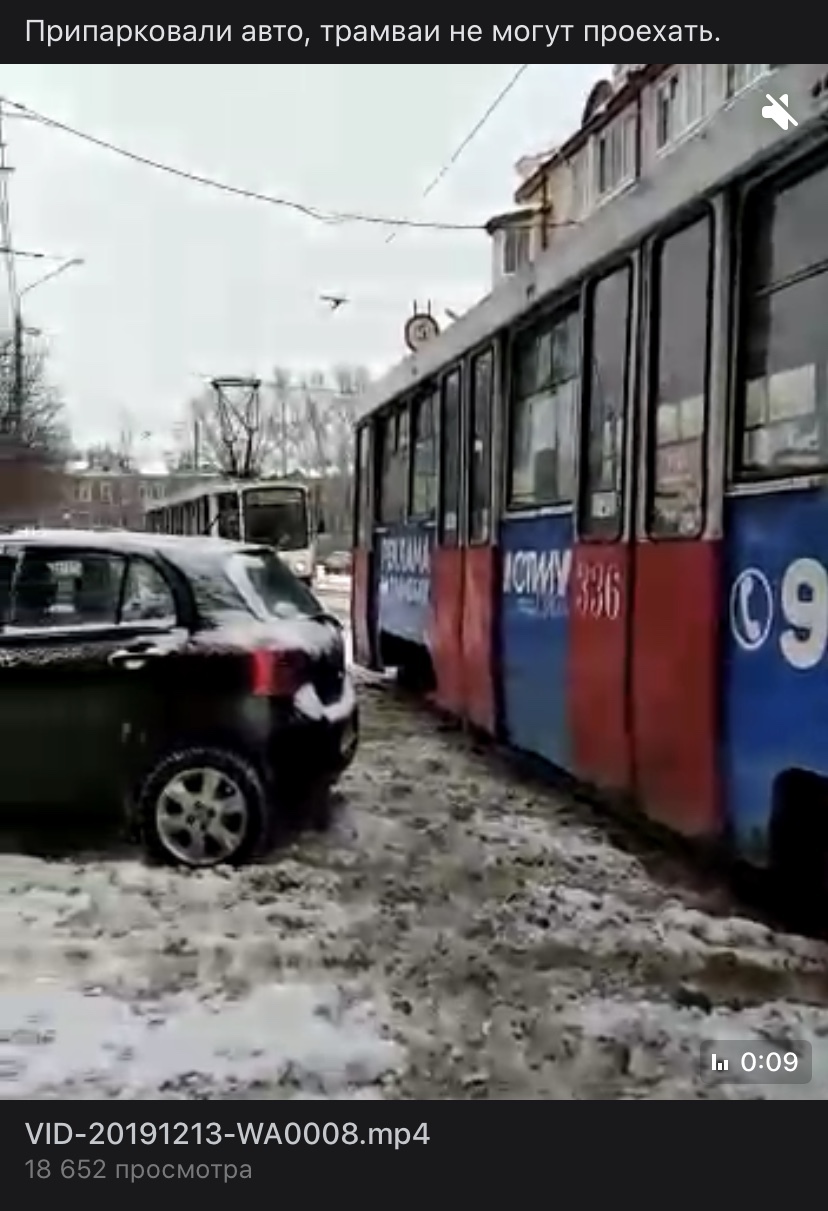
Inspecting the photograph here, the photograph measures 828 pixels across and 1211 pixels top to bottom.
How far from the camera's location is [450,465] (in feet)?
39.0

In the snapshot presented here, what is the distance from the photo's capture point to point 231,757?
7457 millimetres

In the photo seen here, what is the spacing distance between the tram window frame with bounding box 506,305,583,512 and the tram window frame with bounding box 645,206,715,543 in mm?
1148

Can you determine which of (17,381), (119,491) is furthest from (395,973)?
(119,491)

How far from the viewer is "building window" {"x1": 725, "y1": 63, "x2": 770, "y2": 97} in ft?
20.0

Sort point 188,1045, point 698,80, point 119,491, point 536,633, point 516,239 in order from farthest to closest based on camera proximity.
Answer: point 119,491 < point 516,239 < point 536,633 < point 698,80 < point 188,1045

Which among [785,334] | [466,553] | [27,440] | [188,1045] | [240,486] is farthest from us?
[240,486]

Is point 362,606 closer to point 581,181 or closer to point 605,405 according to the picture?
point 605,405

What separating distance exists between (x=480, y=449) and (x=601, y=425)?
2770 mm

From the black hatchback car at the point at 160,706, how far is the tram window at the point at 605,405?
159 cm

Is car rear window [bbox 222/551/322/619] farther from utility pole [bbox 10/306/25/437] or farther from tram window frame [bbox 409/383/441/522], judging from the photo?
utility pole [bbox 10/306/25/437]

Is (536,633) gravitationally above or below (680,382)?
below

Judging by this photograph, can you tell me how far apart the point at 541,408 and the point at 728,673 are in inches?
138

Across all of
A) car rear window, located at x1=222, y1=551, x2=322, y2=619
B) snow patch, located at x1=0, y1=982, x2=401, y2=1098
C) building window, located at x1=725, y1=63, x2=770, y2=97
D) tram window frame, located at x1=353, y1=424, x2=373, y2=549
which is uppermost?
building window, located at x1=725, y1=63, x2=770, y2=97

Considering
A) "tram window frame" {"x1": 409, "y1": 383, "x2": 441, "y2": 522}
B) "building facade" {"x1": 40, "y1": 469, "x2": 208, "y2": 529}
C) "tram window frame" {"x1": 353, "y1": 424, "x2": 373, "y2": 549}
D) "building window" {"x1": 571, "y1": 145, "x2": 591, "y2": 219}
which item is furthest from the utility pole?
"building facade" {"x1": 40, "y1": 469, "x2": 208, "y2": 529}
